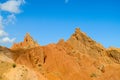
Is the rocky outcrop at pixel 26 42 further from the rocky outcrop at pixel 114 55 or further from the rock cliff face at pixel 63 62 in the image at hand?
the rocky outcrop at pixel 114 55

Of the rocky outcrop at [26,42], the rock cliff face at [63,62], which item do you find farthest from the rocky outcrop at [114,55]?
the rocky outcrop at [26,42]

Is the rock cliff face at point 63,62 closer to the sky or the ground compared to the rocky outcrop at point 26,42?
closer to the ground

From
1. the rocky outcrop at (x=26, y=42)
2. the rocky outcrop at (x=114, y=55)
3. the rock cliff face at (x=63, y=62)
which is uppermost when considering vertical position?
the rocky outcrop at (x=26, y=42)

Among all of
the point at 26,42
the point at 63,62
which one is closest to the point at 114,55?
the point at 63,62

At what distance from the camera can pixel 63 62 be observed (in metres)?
84.8

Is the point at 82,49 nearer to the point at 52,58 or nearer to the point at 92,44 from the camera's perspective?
the point at 92,44

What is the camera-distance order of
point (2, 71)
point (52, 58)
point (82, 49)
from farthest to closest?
point (82, 49), point (52, 58), point (2, 71)

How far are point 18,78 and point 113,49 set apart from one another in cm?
7790

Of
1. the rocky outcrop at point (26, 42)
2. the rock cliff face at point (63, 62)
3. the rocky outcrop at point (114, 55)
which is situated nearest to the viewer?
the rock cliff face at point (63, 62)

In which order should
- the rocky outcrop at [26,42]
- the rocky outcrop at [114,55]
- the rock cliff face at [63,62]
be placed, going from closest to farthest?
the rock cliff face at [63,62] < the rocky outcrop at [114,55] < the rocky outcrop at [26,42]

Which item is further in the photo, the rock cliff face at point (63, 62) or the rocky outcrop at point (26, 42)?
the rocky outcrop at point (26, 42)

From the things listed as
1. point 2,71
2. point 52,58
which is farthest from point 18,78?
point 52,58

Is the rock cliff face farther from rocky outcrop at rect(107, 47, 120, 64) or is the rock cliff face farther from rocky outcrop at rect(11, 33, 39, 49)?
rocky outcrop at rect(11, 33, 39, 49)

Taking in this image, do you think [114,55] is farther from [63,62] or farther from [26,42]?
[26,42]
